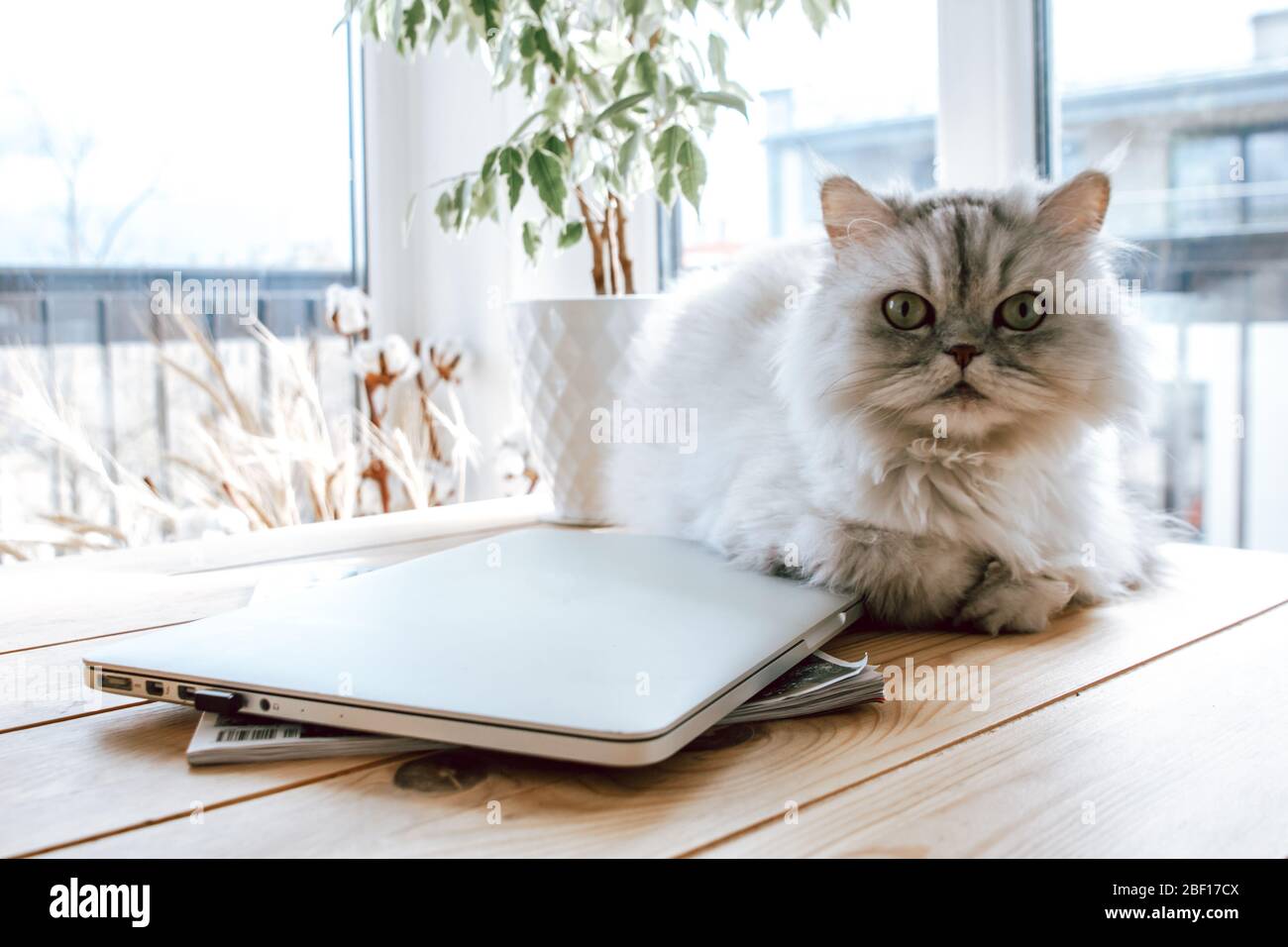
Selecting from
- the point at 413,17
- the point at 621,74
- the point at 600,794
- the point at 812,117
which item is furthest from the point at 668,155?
the point at 600,794

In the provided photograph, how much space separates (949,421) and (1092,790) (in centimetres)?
40

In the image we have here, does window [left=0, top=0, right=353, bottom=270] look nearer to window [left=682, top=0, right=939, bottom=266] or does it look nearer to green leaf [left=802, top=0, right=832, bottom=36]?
window [left=682, top=0, right=939, bottom=266]

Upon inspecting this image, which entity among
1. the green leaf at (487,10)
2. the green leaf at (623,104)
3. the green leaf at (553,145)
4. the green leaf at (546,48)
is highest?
the green leaf at (487,10)

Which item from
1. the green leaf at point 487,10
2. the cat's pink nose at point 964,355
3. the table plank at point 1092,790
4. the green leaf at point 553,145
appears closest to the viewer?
the table plank at point 1092,790

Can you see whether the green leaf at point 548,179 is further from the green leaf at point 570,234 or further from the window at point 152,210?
the window at point 152,210

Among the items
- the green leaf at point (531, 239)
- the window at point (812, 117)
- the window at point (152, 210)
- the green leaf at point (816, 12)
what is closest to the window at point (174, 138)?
the window at point (152, 210)

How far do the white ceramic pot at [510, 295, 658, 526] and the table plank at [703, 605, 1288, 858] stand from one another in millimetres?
855

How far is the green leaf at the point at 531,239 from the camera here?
1544 millimetres

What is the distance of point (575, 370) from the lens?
1525mm

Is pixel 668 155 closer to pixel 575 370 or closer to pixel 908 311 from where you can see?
pixel 575 370

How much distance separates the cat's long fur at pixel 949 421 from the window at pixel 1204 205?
1.57 ft

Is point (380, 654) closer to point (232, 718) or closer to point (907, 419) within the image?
point (232, 718)

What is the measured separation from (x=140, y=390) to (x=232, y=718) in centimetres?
167
